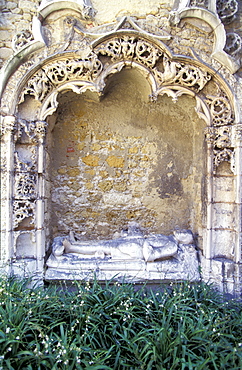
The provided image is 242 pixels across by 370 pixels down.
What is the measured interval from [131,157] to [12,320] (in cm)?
295

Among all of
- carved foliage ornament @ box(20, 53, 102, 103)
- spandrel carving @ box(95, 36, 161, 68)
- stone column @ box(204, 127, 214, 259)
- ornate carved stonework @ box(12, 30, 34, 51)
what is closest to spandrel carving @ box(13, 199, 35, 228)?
carved foliage ornament @ box(20, 53, 102, 103)

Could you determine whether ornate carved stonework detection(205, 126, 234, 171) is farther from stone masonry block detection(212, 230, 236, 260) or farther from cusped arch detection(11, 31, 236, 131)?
stone masonry block detection(212, 230, 236, 260)

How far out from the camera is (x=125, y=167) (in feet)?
14.6

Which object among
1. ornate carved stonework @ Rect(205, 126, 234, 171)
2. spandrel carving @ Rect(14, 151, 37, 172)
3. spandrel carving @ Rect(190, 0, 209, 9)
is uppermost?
spandrel carving @ Rect(190, 0, 209, 9)

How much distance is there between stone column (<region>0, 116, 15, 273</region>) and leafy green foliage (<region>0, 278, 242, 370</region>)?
0.37m

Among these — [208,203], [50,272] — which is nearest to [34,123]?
[50,272]

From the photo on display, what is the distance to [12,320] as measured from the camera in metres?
2.39

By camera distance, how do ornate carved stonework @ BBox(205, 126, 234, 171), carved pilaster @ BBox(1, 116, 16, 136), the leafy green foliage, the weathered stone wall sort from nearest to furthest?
the leafy green foliage, carved pilaster @ BBox(1, 116, 16, 136), ornate carved stonework @ BBox(205, 126, 234, 171), the weathered stone wall

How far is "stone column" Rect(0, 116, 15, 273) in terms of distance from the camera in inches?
132

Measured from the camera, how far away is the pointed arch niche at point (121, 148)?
11.4ft

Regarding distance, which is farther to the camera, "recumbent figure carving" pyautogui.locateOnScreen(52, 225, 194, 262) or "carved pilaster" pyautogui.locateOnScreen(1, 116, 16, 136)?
"recumbent figure carving" pyautogui.locateOnScreen(52, 225, 194, 262)

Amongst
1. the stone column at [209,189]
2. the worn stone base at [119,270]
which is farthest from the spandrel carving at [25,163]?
the stone column at [209,189]

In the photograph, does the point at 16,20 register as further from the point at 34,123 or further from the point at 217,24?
the point at 217,24

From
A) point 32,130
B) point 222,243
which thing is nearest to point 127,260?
point 222,243
